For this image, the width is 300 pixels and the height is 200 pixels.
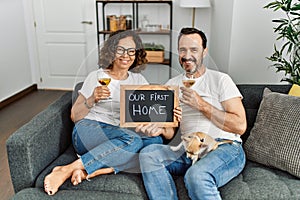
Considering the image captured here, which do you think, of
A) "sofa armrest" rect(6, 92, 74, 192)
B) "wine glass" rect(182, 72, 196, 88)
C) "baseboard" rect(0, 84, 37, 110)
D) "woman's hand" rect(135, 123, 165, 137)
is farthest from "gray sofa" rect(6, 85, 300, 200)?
"baseboard" rect(0, 84, 37, 110)

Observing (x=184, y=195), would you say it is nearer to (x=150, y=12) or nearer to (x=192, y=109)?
(x=192, y=109)

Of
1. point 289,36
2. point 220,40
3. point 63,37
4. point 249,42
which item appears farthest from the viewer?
point 63,37

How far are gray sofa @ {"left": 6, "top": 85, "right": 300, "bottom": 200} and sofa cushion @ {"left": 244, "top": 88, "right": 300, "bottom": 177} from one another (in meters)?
0.06

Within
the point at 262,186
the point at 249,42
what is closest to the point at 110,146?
the point at 262,186

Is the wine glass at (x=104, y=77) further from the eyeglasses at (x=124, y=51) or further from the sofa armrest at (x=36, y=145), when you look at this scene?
the sofa armrest at (x=36, y=145)

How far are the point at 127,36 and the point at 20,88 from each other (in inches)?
128

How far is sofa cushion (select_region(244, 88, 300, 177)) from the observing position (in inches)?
64.6

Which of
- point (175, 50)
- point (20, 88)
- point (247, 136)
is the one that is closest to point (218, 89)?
point (175, 50)

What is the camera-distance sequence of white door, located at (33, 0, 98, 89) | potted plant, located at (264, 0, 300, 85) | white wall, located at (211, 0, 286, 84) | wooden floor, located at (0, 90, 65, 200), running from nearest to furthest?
potted plant, located at (264, 0, 300, 85)
wooden floor, located at (0, 90, 65, 200)
white wall, located at (211, 0, 286, 84)
white door, located at (33, 0, 98, 89)

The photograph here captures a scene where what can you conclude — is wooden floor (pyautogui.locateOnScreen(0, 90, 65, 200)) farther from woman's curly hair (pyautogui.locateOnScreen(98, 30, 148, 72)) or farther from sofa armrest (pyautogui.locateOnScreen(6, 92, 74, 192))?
woman's curly hair (pyautogui.locateOnScreen(98, 30, 148, 72))

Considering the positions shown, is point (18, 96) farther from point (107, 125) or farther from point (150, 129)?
point (150, 129)

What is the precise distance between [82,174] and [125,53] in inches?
25.2

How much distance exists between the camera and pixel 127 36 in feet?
5.13

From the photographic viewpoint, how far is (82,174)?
63.7 inches
